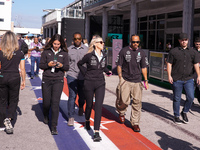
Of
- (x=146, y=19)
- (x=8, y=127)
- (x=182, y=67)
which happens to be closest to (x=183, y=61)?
(x=182, y=67)

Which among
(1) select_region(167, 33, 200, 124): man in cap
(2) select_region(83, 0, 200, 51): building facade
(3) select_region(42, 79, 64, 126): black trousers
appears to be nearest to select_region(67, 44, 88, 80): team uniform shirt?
(3) select_region(42, 79, 64, 126): black trousers

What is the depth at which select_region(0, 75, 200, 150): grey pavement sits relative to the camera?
486 centimetres

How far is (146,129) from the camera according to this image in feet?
19.3

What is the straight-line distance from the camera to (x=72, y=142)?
195 inches

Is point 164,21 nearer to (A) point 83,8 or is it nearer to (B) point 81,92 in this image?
(A) point 83,8

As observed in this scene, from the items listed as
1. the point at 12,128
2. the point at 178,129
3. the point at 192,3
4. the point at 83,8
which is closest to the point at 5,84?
the point at 12,128

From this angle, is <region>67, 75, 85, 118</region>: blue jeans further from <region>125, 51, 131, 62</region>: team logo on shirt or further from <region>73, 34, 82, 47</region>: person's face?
<region>125, 51, 131, 62</region>: team logo on shirt

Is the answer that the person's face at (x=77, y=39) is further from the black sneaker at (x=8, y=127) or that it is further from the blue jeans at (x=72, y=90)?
the black sneaker at (x=8, y=127)

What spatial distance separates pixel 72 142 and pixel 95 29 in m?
28.1

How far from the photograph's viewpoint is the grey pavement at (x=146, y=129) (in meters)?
4.86

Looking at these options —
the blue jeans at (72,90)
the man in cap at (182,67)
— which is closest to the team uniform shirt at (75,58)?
the blue jeans at (72,90)

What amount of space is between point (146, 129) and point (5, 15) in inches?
4141

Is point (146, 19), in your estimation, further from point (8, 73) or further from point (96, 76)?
point (8, 73)

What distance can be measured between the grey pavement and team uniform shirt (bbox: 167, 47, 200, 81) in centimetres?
107
